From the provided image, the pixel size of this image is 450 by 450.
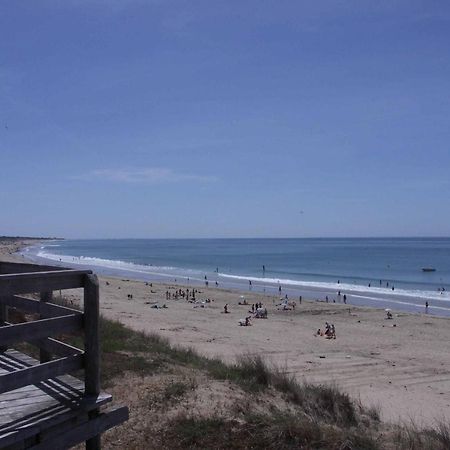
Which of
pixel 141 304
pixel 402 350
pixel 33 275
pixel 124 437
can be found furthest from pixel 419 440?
pixel 141 304

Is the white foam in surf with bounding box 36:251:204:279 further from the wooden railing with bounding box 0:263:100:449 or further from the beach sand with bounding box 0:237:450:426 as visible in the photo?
the wooden railing with bounding box 0:263:100:449

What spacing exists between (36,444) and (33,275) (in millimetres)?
1177

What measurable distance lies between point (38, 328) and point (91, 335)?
0.52 m

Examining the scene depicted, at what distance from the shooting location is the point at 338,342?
20.1 metres

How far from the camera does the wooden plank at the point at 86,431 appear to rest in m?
3.99

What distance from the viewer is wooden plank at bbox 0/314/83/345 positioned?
369 cm

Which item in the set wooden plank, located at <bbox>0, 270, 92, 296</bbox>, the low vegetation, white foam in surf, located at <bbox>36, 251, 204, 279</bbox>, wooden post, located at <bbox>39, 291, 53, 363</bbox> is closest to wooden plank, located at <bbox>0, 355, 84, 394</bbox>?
wooden plank, located at <bbox>0, 270, 92, 296</bbox>

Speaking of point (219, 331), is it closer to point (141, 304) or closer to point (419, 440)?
point (141, 304)

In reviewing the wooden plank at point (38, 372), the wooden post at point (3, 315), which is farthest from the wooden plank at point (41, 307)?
the wooden post at point (3, 315)

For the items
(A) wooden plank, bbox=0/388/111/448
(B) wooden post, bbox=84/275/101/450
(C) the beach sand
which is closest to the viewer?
(A) wooden plank, bbox=0/388/111/448

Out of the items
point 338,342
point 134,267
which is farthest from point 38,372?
point 134,267

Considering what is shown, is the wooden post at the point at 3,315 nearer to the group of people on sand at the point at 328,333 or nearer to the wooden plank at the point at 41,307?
the wooden plank at the point at 41,307

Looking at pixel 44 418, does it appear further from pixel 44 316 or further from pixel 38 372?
pixel 44 316

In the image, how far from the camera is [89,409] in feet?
13.9
